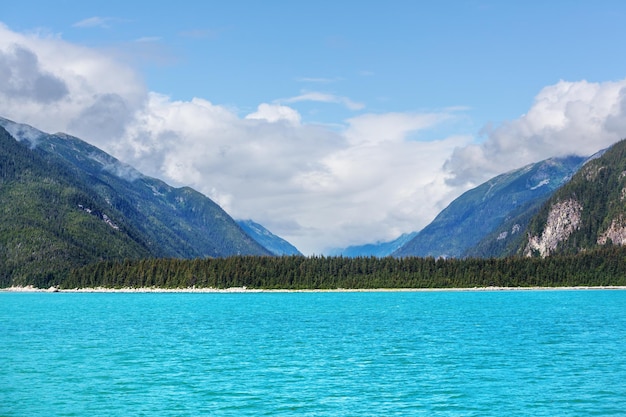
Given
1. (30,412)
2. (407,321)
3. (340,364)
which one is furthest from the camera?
(407,321)

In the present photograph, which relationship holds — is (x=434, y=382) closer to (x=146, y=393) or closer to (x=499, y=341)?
(x=146, y=393)

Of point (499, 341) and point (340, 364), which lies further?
point (499, 341)

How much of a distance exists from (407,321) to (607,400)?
81.1 m

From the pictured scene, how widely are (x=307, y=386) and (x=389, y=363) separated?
16237 millimetres

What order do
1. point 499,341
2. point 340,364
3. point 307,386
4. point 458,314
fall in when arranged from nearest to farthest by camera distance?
point 307,386 → point 340,364 → point 499,341 → point 458,314

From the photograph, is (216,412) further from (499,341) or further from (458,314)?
(458,314)

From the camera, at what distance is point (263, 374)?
2778 inches

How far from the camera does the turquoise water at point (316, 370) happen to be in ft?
183

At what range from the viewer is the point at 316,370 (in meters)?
72.4

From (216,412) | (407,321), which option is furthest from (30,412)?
(407,321)

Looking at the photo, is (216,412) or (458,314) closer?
(216,412)

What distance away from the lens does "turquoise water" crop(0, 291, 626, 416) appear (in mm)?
55656

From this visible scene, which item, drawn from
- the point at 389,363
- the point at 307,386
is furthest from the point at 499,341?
the point at 307,386

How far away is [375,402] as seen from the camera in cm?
5684
